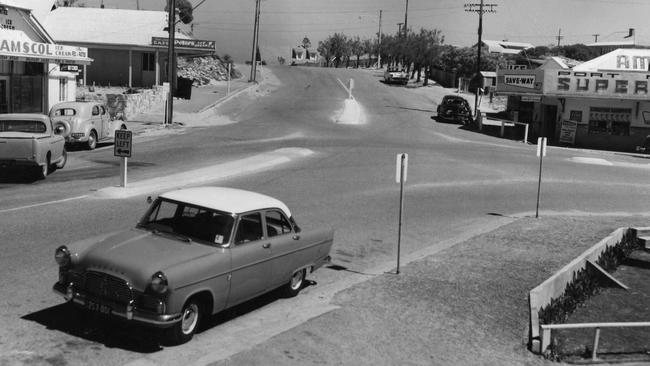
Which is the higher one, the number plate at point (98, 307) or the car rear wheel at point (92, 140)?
the car rear wheel at point (92, 140)

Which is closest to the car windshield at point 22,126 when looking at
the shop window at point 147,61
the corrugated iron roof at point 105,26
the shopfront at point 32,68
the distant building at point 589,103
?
the shopfront at point 32,68

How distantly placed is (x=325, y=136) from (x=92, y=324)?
25326 mm

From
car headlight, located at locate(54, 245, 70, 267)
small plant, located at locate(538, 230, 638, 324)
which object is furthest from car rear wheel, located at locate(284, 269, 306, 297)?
small plant, located at locate(538, 230, 638, 324)

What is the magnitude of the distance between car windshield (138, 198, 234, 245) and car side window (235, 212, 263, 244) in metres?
0.19

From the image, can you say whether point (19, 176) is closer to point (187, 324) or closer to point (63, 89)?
point (187, 324)

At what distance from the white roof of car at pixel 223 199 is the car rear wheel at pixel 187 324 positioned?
1.28m

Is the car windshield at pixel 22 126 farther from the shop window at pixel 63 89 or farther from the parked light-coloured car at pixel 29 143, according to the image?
the shop window at pixel 63 89

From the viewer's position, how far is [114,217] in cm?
1395

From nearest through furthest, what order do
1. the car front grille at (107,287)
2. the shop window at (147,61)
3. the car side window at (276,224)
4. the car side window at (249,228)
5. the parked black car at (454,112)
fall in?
the car front grille at (107,287) → the car side window at (249,228) → the car side window at (276,224) → the parked black car at (454,112) → the shop window at (147,61)

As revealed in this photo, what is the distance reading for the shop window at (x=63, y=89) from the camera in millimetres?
35188

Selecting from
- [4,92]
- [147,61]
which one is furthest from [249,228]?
[147,61]

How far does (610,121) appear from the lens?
38500mm

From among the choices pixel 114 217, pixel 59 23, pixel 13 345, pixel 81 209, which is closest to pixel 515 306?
pixel 13 345

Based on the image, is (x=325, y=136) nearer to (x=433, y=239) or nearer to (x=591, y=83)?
(x=591, y=83)
